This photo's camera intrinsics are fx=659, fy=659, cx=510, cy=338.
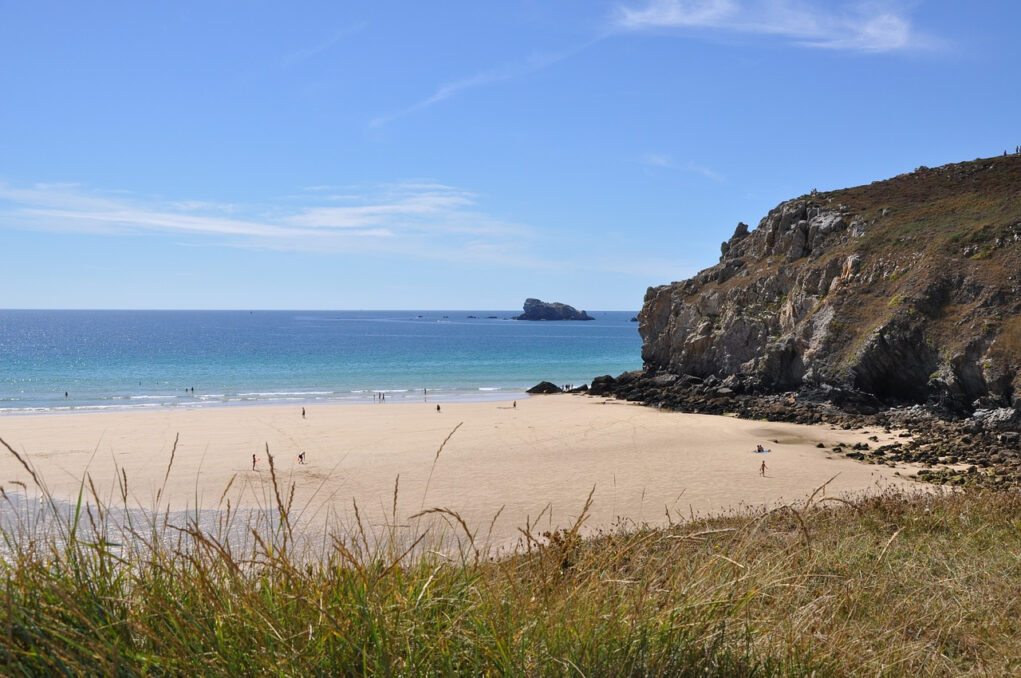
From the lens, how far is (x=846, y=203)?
168 ft

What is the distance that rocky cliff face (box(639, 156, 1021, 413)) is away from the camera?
110ft

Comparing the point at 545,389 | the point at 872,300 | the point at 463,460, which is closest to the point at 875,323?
the point at 872,300

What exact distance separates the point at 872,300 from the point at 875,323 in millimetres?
3128

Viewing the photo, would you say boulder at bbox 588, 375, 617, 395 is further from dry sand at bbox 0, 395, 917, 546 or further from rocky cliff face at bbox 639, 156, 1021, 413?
dry sand at bbox 0, 395, 917, 546

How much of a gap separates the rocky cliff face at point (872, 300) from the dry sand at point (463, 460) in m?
5.85

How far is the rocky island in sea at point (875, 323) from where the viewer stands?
30688 mm

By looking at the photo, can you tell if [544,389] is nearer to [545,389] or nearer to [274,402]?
[545,389]

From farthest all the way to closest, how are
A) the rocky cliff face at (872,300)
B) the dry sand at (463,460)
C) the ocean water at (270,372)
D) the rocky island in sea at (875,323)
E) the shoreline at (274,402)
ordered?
the ocean water at (270,372) → the shoreline at (274,402) → the rocky cliff face at (872,300) → the rocky island in sea at (875,323) → the dry sand at (463,460)

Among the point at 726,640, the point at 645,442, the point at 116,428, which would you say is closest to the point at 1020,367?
the point at 645,442

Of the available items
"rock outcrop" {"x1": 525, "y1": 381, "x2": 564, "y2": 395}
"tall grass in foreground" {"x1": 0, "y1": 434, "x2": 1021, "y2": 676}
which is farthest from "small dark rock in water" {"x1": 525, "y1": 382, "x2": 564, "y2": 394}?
"tall grass in foreground" {"x1": 0, "y1": 434, "x2": 1021, "y2": 676}

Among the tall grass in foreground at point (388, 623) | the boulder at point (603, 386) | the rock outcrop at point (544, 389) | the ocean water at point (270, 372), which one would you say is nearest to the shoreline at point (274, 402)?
the ocean water at point (270, 372)

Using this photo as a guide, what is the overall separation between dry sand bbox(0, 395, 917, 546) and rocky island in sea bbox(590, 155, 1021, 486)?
12.1 feet

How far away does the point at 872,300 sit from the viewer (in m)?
39.7

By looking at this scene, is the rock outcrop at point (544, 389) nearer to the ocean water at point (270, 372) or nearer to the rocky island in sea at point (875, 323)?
the ocean water at point (270, 372)
